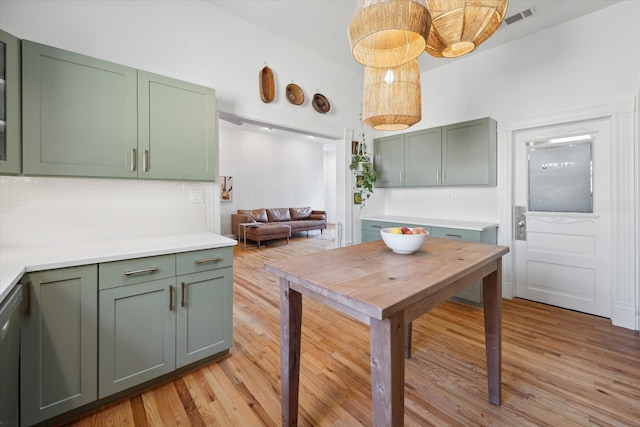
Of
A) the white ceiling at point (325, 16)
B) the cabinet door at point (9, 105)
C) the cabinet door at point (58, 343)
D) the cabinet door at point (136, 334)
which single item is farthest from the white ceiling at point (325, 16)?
the cabinet door at point (58, 343)

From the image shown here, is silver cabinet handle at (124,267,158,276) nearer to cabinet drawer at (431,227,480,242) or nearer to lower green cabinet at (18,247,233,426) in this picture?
lower green cabinet at (18,247,233,426)

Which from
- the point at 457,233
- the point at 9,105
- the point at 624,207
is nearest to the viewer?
the point at 9,105

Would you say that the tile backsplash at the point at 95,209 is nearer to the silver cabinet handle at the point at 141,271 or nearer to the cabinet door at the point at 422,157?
the silver cabinet handle at the point at 141,271

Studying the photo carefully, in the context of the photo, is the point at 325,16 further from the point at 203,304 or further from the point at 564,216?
the point at 564,216

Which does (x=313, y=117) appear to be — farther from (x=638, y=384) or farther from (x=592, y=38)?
(x=638, y=384)

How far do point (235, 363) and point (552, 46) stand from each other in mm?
4457

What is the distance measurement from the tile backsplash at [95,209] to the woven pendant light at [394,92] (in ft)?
5.53

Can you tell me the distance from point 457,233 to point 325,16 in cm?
275

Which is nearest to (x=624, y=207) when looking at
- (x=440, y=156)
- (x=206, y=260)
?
(x=440, y=156)

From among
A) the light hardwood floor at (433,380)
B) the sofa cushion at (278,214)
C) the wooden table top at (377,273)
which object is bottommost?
the light hardwood floor at (433,380)

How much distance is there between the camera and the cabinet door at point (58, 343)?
1.34m

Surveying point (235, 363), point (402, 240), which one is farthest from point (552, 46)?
point (235, 363)

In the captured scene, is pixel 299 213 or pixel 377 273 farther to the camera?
pixel 299 213

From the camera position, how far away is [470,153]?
3.36 meters
